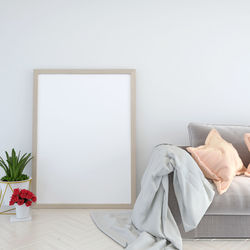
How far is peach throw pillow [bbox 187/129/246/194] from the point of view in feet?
7.46

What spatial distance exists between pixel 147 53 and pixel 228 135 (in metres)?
1.16

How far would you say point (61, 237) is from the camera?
87.4 inches

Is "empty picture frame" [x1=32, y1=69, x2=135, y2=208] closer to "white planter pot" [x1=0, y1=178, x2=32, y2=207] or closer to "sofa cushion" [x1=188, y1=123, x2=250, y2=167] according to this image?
"white planter pot" [x1=0, y1=178, x2=32, y2=207]

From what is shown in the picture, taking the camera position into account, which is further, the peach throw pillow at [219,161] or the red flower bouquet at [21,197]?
the red flower bouquet at [21,197]

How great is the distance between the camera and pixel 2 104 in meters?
3.07

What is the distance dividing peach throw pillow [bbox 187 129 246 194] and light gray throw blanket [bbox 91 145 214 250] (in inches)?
5.7

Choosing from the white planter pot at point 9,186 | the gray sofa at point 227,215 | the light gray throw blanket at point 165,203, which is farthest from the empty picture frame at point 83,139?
the gray sofa at point 227,215

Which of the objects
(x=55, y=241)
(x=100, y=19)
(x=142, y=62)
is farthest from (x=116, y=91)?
(x=55, y=241)

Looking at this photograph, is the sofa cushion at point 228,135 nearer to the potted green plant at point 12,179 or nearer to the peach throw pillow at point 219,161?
the peach throw pillow at point 219,161

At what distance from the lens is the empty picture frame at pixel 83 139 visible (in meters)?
2.99

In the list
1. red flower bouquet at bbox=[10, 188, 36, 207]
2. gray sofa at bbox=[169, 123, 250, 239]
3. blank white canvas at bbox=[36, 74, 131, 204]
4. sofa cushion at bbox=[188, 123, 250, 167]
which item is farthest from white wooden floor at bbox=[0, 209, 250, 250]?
sofa cushion at bbox=[188, 123, 250, 167]

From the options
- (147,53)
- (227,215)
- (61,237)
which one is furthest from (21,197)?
(147,53)

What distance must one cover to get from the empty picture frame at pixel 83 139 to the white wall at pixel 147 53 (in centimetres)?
13

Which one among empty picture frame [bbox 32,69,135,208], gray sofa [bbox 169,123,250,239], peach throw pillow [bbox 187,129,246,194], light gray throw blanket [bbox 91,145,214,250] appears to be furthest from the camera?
empty picture frame [bbox 32,69,135,208]
